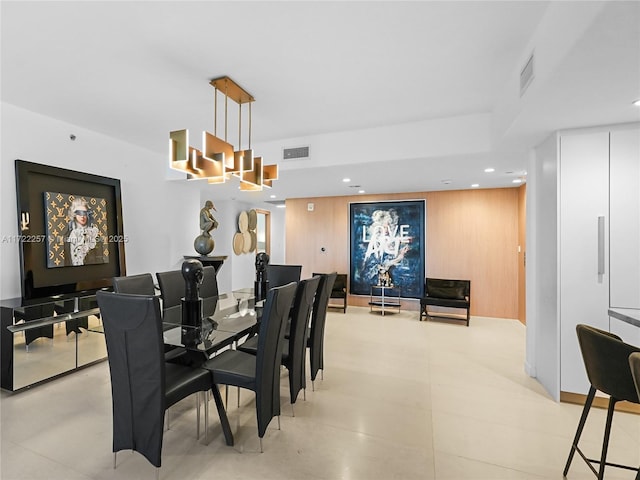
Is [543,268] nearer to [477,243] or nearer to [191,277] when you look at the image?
[477,243]

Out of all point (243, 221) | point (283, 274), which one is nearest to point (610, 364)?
point (283, 274)

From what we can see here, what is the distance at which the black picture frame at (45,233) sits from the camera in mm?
3285

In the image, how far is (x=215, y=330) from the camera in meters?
2.27

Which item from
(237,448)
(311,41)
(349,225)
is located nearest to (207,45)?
(311,41)

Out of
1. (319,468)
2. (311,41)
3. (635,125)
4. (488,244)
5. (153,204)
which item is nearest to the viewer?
(319,468)

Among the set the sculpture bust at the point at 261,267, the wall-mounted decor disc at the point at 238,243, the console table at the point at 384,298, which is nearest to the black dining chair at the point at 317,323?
the sculpture bust at the point at 261,267

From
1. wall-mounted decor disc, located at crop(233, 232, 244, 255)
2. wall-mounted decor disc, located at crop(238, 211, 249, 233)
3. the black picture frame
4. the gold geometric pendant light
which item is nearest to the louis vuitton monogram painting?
the black picture frame

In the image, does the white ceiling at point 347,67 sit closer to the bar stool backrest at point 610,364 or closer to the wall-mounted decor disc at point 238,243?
the bar stool backrest at point 610,364

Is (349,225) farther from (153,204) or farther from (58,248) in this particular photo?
(58,248)

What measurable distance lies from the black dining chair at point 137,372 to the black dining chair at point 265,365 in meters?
0.35

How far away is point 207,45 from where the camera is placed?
2.30m

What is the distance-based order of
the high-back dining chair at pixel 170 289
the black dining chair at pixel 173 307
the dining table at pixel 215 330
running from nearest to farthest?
the dining table at pixel 215 330
the black dining chair at pixel 173 307
the high-back dining chair at pixel 170 289

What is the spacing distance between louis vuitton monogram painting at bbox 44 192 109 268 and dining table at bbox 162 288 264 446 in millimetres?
1793

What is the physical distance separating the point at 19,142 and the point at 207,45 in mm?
2603
